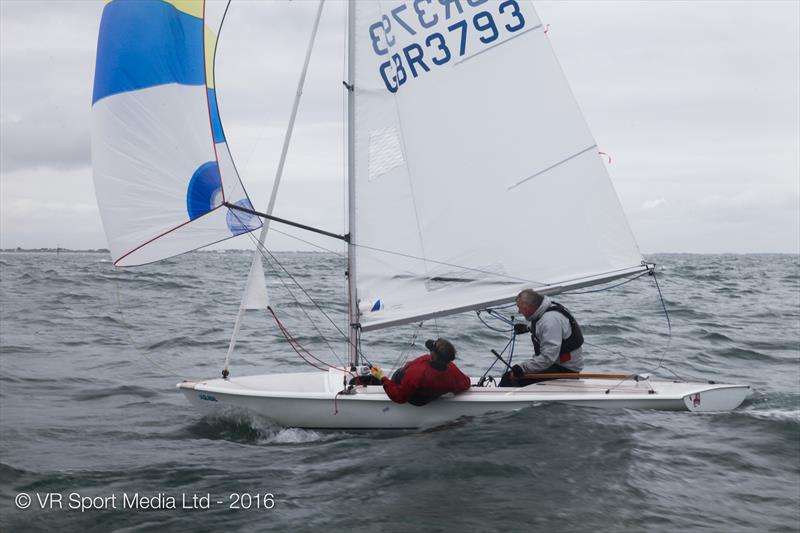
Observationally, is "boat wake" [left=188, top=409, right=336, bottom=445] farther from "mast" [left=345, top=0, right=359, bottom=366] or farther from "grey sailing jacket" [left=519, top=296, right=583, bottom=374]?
"grey sailing jacket" [left=519, top=296, right=583, bottom=374]

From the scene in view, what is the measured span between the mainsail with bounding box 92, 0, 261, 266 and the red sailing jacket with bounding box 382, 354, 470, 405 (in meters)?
2.20

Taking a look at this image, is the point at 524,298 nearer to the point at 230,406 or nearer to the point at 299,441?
the point at 299,441

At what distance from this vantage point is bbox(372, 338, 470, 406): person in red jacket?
20.9 ft

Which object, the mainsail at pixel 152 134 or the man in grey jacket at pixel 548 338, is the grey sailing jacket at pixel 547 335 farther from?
the mainsail at pixel 152 134

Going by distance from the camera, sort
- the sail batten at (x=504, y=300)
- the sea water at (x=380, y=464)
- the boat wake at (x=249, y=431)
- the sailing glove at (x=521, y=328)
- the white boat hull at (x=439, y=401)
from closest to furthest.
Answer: the sea water at (x=380, y=464)
the white boat hull at (x=439, y=401)
the boat wake at (x=249, y=431)
the sail batten at (x=504, y=300)
the sailing glove at (x=521, y=328)

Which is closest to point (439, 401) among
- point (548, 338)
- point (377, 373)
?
point (377, 373)

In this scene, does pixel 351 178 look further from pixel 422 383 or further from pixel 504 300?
pixel 422 383

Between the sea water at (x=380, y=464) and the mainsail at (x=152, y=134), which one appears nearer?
the sea water at (x=380, y=464)

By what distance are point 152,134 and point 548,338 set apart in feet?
13.1

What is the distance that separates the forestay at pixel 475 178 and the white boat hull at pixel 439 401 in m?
0.80

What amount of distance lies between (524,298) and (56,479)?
4143 millimetres

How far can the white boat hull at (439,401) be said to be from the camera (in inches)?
257

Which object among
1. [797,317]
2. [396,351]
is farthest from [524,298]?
[797,317]

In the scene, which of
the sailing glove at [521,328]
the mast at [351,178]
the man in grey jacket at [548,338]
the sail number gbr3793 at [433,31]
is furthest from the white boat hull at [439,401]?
the sail number gbr3793 at [433,31]
